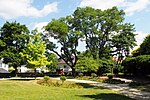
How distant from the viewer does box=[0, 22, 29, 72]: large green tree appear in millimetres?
60531

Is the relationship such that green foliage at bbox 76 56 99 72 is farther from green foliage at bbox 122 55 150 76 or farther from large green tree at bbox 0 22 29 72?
large green tree at bbox 0 22 29 72

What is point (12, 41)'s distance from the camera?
2475 inches

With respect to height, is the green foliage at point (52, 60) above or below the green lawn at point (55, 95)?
above

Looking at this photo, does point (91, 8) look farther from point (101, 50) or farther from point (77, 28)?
point (101, 50)

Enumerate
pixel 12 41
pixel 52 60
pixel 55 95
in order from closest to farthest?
1. pixel 55 95
2. pixel 12 41
3. pixel 52 60

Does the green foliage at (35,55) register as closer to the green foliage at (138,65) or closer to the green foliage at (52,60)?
the green foliage at (52,60)

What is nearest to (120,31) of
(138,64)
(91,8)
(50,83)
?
(91,8)

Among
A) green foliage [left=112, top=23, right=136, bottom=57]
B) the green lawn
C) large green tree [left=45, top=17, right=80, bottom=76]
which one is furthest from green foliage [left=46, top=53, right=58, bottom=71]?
the green lawn

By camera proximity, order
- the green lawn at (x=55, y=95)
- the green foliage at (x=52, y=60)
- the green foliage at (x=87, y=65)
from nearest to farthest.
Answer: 1. the green lawn at (x=55, y=95)
2. the green foliage at (x=87, y=65)
3. the green foliage at (x=52, y=60)

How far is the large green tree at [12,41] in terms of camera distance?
6053 cm

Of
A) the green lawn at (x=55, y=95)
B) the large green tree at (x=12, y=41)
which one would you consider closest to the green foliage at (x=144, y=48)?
the large green tree at (x=12, y=41)

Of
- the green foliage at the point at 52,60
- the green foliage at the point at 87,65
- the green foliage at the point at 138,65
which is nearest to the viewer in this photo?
the green foliage at the point at 138,65

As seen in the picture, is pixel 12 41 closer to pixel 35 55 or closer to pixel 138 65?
pixel 35 55

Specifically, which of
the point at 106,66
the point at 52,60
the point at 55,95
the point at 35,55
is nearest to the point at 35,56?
the point at 35,55
